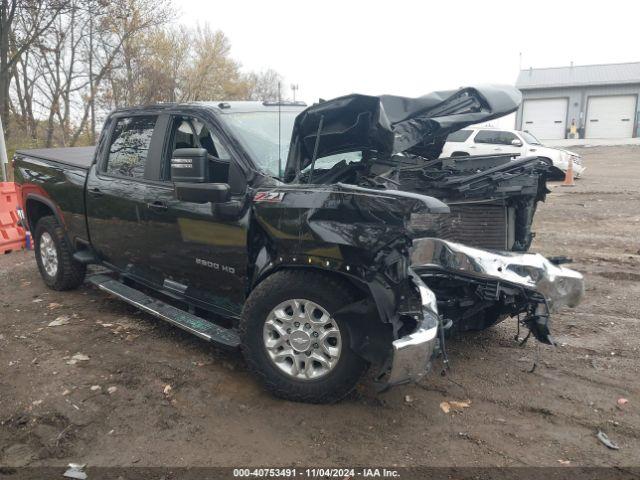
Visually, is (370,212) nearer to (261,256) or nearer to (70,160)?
(261,256)

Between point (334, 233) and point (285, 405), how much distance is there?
122 cm

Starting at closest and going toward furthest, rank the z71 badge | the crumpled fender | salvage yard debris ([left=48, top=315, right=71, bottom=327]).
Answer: the crumpled fender
the z71 badge
salvage yard debris ([left=48, top=315, right=71, bottom=327])

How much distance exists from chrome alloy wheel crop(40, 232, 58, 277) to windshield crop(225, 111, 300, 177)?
9.89 ft

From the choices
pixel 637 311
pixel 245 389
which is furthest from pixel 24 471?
pixel 637 311

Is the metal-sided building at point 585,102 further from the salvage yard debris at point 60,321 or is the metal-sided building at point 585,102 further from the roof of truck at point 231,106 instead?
the salvage yard debris at point 60,321

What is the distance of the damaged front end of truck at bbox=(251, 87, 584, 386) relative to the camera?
10.3 feet

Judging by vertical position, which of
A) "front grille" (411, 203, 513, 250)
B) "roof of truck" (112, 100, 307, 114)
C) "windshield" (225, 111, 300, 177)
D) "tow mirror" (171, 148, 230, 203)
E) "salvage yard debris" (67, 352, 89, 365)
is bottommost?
"salvage yard debris" (67, 352, 89, 365)

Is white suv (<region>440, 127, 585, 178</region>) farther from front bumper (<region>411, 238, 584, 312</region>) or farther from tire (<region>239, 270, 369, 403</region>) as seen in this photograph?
tire (<region>239, 270, 369, 403</region>)

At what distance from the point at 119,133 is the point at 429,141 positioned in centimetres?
294

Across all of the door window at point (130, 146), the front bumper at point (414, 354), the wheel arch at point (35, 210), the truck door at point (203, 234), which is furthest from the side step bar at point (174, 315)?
the wheel arch at point (35, 210)

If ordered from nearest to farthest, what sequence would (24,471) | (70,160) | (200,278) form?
(24,471) → (200,278) → (70,160)

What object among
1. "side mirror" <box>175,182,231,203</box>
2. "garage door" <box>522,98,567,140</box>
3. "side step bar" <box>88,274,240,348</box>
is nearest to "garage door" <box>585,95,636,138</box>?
"garage door" <box>522,98,567,140</box>

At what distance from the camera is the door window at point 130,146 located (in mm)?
4648

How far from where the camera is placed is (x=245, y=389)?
12.3ft
